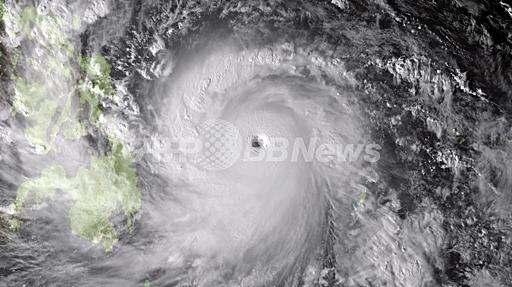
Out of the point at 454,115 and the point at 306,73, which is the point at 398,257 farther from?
the point at 306,73

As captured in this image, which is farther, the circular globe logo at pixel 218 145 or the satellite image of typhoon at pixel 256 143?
the circular globe logo at pixel 218 145

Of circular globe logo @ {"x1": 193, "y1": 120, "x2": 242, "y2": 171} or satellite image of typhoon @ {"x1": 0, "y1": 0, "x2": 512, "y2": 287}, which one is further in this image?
circular globe logo @ {"x1": 193, "y1": 120, "x2": 242, "y2": 171}

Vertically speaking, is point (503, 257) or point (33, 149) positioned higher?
point (33, 149)

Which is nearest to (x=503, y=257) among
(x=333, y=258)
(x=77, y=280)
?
(x=333, y=258)

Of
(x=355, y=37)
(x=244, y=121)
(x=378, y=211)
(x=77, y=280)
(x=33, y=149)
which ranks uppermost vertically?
(x=355, y=37)
